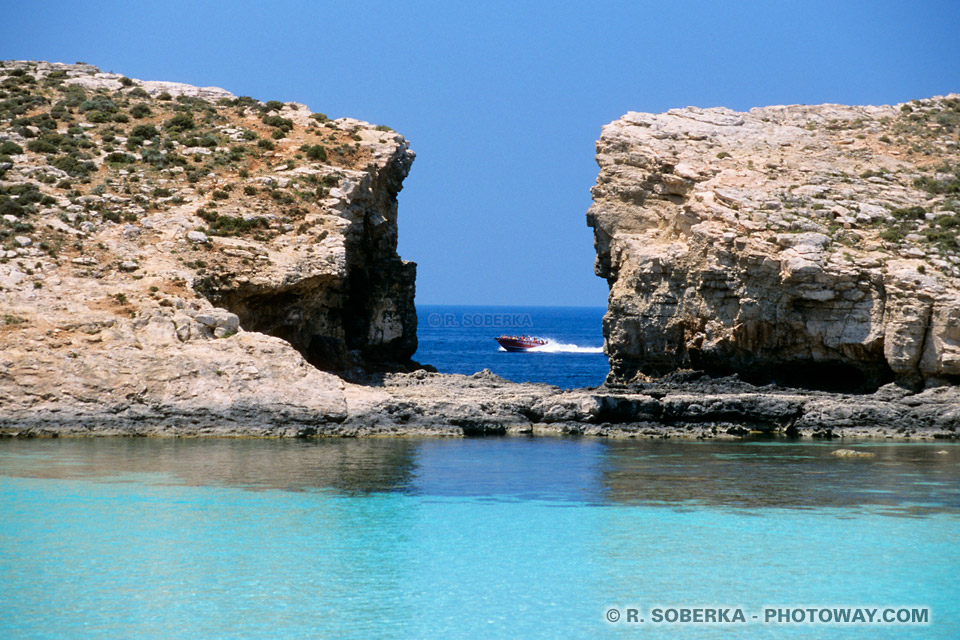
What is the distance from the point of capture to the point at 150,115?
45.0m

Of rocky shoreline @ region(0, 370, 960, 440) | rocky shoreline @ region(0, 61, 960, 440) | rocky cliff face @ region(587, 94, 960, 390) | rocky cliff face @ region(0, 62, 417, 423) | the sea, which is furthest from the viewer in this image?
rocky cliff face @ region(587, 94, 960, 390)

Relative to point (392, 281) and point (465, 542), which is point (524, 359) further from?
point (465, 542)

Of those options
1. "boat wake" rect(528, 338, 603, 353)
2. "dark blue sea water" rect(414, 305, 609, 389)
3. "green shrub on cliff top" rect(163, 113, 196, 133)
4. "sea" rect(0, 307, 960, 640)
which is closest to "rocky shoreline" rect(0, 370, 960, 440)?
"sea" rect(0, 307, 960, 640)

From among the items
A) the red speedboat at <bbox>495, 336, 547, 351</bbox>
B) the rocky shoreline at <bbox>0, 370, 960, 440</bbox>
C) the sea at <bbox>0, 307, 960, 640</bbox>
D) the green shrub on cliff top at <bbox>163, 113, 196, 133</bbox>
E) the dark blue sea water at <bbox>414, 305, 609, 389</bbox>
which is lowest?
the sea at <bbox>0, 307, 960, 640</bbox>

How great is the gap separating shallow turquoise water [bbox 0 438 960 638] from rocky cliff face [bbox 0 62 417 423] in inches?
96.5

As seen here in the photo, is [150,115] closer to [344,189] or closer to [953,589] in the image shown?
[344,189]

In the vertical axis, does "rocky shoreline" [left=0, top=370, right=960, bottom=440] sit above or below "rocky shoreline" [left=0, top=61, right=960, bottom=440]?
Result: below

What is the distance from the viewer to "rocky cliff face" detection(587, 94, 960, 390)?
1363 inches

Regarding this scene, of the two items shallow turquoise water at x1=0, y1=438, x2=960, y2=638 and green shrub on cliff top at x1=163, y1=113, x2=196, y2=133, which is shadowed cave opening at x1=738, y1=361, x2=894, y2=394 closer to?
shallow turquoise water at x1=0, y1=438, x2=960, y2=638

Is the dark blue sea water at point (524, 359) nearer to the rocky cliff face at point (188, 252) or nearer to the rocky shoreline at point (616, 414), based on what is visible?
the rocky cliff face at point (188, 252)

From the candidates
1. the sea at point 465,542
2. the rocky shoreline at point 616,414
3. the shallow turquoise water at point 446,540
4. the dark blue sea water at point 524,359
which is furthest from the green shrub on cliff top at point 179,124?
the dark blue sea water at point 524,359

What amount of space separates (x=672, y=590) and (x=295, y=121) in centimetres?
3427

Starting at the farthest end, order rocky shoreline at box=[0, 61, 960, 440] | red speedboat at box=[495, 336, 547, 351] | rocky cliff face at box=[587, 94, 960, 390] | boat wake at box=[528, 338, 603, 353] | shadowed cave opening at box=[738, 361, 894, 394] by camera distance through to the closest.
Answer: boat wake at box=[528, 338, 603, 353], red speedboat at box=[495, 336, 547, 351], shadowed cave opening at box=[738, 361, 894, 394], rocky cliff face at box=[587, 94, 960, 390], rocky shoreline at box=[0, 61, 960, 440]

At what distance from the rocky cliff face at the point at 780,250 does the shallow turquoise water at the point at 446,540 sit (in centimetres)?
692
